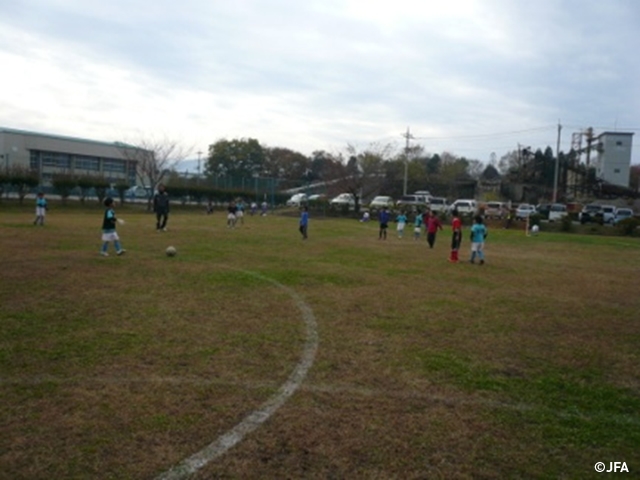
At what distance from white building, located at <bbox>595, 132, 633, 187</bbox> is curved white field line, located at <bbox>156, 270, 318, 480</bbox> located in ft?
216

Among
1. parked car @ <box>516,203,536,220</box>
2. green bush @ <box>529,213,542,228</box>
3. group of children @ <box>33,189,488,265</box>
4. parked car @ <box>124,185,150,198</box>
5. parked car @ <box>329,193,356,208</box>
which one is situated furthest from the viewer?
parked car @ <box>329,193,356,208</box>

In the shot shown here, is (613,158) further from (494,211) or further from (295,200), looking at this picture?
(295,200)

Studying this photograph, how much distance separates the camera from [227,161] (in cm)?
7594

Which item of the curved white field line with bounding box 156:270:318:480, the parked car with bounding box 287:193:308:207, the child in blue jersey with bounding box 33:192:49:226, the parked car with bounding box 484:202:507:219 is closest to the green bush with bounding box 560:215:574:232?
the parked car with bounding box 484:202:507:219

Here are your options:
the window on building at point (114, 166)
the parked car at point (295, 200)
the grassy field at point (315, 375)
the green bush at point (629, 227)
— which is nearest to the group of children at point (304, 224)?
the grassy field at point (315, 375)

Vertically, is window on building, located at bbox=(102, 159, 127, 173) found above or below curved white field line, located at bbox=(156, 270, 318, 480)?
above

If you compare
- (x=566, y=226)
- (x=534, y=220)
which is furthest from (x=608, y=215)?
(x=534, y=220)

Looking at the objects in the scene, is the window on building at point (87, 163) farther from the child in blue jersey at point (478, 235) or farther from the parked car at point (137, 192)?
the child in blue jersey at point (478, 235)

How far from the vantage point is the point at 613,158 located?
62219 millimetres

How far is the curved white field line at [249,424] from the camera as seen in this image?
3381mm

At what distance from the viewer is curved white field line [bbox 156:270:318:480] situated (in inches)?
133

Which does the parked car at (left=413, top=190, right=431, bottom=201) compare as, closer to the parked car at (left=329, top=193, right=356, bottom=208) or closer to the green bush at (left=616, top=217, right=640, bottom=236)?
the parked car at (left=329, top=193, right=356, bottom=208)

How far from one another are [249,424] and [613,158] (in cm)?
6980

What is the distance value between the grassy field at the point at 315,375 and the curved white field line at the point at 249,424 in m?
0.06
